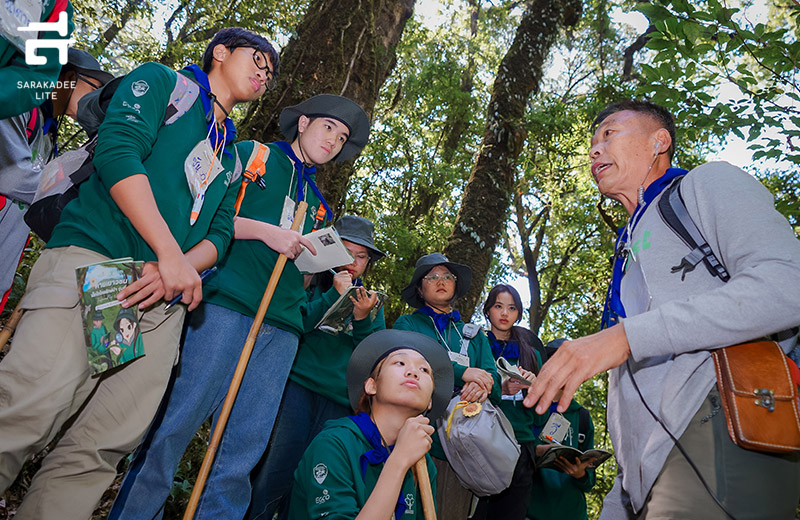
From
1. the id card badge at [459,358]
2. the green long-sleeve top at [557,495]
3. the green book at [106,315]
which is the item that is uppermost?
the id card badge at [459,358]

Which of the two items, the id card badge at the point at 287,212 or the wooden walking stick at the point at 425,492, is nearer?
the wooden walking stick at the point at 425,492

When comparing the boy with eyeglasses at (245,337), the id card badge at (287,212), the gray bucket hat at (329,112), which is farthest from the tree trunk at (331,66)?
the id card badge at (287,212)

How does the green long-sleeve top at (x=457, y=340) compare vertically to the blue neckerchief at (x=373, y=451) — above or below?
above

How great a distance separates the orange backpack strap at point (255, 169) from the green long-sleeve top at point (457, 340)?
5.33ft

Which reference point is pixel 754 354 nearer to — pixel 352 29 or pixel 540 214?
pixel 352 29

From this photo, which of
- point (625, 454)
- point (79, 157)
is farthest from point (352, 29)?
point (625, 454)

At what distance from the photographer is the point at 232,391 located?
260 cm

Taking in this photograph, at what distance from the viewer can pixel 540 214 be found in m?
16.7

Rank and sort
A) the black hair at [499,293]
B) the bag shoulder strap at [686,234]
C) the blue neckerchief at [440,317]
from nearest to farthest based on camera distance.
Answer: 1. the bag shoulder strap at [686,234]
2. the blue neckerchief at [440,317]
3. the black hair at [499,293]

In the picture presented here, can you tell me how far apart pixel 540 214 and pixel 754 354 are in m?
15.7

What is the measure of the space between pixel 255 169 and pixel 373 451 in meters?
1.62

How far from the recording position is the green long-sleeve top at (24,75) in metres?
1.87

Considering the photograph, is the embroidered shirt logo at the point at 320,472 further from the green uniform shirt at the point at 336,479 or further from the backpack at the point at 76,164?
the backpack at the point at 76,164

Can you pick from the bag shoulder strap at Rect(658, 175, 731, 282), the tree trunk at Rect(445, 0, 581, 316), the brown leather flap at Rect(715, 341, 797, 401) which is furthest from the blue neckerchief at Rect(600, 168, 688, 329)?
the tree trunk at Rect(445, 0, 581, 316)
